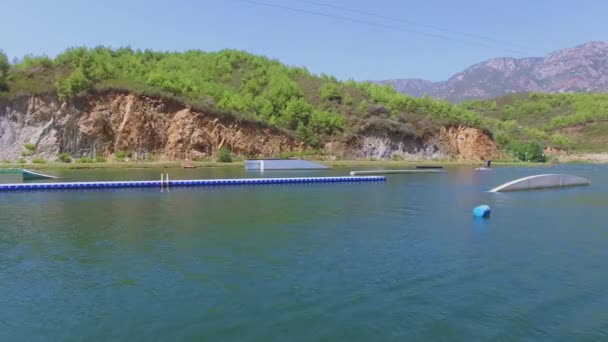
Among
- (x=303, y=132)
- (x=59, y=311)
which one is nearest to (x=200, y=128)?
(x=303, y=132)

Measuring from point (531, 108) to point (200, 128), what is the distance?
157 m

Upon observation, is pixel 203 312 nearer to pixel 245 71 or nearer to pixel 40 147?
pixel 40 147

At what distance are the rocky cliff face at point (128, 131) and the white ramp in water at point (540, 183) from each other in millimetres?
52092

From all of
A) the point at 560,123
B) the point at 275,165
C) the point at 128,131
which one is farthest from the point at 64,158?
the point at 560,123

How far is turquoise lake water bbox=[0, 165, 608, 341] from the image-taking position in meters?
9.93

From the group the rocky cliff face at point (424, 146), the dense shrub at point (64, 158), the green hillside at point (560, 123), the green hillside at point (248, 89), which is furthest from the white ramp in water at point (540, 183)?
the green hillside at point (560, 123)

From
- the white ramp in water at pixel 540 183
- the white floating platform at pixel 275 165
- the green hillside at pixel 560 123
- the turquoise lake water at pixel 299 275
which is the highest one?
the green hillside at pixel 560 123

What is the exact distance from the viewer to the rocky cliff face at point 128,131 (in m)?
69.5

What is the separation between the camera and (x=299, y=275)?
527 inches

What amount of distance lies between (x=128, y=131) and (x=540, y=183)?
57622 millimetres

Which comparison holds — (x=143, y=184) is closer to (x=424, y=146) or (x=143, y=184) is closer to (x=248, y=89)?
(x=248, y=89)

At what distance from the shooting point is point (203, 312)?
34.7 feet

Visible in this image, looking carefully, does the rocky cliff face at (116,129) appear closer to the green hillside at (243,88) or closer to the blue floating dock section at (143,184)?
the green hillside at (243,88)

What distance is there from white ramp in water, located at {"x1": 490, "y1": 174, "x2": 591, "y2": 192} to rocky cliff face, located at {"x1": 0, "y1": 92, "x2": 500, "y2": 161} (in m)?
52.1
